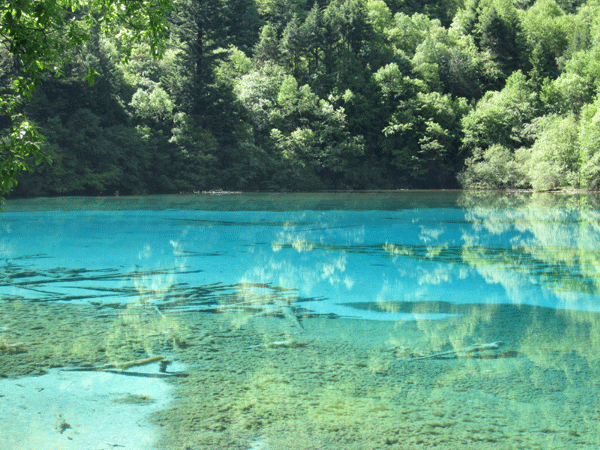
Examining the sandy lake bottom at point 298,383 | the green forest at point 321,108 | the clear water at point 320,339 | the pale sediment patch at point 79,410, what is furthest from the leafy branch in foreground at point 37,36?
the green forest at point 321,108

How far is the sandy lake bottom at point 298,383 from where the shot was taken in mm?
3799

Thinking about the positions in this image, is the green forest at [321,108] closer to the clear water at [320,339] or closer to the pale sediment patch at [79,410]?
the clear water at [320,339]

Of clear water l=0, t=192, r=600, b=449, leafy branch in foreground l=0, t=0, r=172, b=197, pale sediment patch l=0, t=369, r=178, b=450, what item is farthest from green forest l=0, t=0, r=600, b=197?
pale sediment patch l=0, t=369, r=178, b=450

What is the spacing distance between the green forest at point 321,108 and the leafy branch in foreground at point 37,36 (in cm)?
3618

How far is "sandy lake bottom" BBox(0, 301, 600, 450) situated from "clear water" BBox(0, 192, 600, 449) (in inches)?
0.8

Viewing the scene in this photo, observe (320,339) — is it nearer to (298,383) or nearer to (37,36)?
(298,383)

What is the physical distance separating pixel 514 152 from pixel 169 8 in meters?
53.5

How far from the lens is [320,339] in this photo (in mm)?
6051

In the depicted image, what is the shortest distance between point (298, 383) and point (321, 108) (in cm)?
5203

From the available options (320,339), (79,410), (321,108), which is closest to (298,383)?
(320,339)

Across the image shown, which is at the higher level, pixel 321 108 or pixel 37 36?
pixel 321 108

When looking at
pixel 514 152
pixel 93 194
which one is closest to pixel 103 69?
pixel 93 194

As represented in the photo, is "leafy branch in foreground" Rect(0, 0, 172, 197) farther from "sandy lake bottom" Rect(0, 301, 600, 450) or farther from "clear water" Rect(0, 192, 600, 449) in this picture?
"clear water" Rect(0, 192, 600, 449)

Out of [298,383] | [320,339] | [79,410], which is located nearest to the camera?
[79,410]
